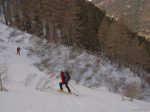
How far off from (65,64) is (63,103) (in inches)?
1410

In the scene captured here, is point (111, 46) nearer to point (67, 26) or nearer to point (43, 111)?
point (67, 26)

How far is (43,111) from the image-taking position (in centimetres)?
1246

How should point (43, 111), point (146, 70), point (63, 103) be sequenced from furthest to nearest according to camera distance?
point (146, 70)
point (63, 103)
point (43, 111)

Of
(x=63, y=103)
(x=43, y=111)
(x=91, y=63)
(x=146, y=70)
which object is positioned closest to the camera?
(x=43, y=111)

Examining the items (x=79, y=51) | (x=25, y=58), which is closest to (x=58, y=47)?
(x=79, y=51)

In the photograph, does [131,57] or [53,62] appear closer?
→ [53,62]

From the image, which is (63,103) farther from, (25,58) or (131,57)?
(131,57)

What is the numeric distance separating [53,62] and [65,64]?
192 cm

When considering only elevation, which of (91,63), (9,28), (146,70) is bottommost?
(146,70)

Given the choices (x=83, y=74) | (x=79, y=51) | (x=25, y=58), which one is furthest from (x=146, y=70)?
(x=25, y=58)

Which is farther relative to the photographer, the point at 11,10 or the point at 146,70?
the point at 146,70

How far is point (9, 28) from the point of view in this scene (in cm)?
5697

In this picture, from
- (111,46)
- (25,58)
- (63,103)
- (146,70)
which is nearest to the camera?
(63,103)

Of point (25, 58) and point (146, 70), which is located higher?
point (25, 58)
